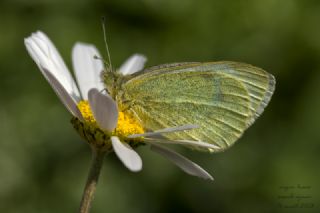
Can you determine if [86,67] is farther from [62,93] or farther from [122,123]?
[62,93]

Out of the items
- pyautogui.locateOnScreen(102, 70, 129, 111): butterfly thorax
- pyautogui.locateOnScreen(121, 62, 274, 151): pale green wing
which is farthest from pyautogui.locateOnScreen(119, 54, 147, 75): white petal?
pyautogui.locateOnScreen(102, 70, 129, 111): butterfly thorax

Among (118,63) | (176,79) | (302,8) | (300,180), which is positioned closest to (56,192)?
(118,63)

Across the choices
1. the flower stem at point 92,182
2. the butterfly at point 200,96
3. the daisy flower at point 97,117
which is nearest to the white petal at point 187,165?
the daisy flower at point 97,117

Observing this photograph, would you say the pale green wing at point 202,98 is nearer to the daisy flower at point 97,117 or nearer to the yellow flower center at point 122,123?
the yellow flower center at point 122,123

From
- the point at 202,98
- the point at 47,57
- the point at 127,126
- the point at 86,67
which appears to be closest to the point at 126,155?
the point at 127,126

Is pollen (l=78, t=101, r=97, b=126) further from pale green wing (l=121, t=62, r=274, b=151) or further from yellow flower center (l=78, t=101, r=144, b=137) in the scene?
pale green wing (l=121, t=62, r=274, b=151)

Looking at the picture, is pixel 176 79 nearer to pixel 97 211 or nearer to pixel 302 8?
pixel 97 211
